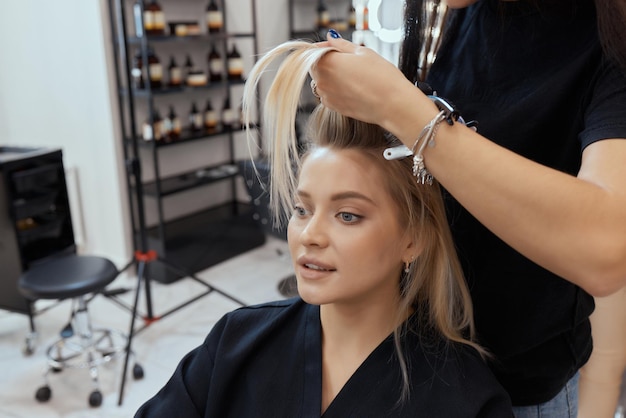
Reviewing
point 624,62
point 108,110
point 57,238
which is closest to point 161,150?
point 108,110

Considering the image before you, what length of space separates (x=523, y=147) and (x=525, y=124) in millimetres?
38

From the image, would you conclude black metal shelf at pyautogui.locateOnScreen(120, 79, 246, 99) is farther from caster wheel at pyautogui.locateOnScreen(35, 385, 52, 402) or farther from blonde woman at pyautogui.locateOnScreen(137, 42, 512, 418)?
blonde woman at pyautogui.locateOnScreen(137, 42, 512, 418)

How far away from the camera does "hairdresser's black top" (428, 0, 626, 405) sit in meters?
0.78

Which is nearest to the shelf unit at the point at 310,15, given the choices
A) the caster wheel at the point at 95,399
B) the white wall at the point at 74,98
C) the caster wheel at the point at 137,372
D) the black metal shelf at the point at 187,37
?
the white wall at the point at 74,98

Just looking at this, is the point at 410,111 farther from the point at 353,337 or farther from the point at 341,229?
the point at 353,337

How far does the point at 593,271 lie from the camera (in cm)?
57

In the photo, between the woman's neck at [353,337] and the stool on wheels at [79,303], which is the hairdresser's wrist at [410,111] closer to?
the woman's neck at [353,337]

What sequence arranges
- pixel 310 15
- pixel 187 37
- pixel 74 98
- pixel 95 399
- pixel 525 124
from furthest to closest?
1. pixel 310 15
2. pixel 74 98
3. pixel 187 37
4. pixel 95 399
5. pixel 525 124

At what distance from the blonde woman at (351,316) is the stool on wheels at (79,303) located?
1261 mm

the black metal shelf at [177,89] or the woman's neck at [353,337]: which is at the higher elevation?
the black metal shelf at [177,89]

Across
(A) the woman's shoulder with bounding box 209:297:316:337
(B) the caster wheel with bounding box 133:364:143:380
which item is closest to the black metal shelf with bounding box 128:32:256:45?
(B) the caster wheel with bounding box 133:364:143:380

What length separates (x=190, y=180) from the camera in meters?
3.58

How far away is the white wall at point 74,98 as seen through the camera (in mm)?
3186

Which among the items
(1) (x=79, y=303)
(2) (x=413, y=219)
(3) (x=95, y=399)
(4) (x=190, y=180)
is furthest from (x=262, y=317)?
(4) (x=190, y=180)
